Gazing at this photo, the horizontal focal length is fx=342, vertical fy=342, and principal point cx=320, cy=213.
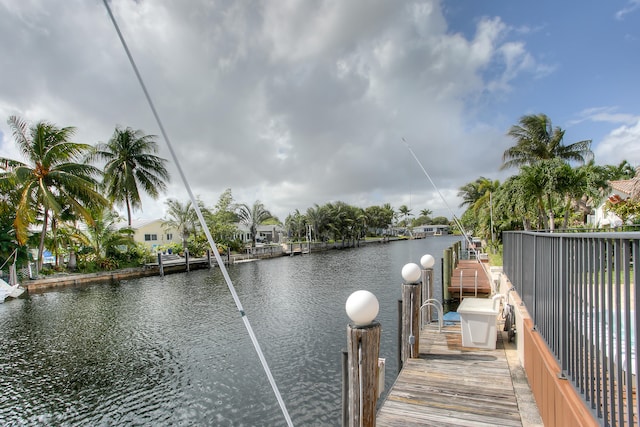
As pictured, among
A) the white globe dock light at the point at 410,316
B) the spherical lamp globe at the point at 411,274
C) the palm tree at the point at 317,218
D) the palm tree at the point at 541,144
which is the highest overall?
the palm tree at the point at 541,144

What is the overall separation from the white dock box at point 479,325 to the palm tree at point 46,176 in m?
25.1

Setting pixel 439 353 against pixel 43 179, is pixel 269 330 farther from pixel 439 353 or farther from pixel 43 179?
pixel 43 179

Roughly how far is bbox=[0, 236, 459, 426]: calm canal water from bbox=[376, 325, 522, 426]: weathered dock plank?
8.42 feet

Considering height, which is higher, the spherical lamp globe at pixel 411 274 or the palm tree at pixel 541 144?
the palm tree at pixel 541 144

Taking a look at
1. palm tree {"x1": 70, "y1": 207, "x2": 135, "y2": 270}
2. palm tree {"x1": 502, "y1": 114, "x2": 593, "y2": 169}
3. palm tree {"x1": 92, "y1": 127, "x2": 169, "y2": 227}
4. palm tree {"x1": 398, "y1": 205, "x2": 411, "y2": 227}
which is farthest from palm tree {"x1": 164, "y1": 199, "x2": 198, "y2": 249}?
palm tree {"x1": 398, "y1": 205, "x2": 411, "y2": 227}

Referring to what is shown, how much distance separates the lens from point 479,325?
607cm

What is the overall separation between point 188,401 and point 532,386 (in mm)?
6943

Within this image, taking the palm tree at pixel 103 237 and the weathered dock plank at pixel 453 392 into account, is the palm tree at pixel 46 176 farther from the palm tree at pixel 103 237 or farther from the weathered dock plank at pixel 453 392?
the weathered dock plank at pixel 453 392

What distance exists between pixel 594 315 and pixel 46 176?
29.8 meters

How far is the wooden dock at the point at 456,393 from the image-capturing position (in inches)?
159

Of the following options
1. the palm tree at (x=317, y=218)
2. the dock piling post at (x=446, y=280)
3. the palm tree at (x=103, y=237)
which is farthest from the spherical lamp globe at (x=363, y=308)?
the palm tree at (x=317, y=218)

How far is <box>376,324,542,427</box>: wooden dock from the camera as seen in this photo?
404cm

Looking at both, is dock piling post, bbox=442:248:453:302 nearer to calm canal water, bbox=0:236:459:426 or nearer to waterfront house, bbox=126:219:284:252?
calm canal water, bbox=0:236:459:426

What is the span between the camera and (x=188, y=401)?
306 inches
